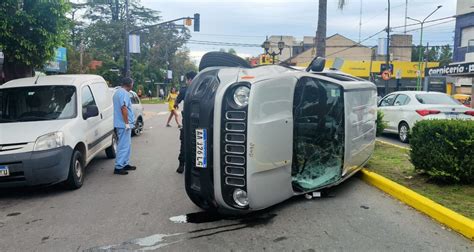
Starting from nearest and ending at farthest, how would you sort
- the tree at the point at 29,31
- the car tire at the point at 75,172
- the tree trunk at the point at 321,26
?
the car tire at the point at 75,172 < the tree at the point at 29,31 < the tree trunk at the point at 321,26

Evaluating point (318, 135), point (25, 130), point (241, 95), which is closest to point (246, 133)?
point (241, 95)

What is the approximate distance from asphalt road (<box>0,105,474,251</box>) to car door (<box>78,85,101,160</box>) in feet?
3.10

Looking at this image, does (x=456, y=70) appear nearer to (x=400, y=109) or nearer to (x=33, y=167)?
(x=400, y=109)

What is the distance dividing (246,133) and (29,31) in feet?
23.5

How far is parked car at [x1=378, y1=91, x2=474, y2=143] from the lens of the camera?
404 inches

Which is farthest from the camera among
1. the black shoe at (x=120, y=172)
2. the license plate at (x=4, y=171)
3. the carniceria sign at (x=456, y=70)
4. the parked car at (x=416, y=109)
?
the carniceria sign at (x=456, y=70)

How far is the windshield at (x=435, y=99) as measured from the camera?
11070 mm

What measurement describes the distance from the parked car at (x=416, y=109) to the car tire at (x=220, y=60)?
703 cm

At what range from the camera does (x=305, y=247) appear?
3990mm

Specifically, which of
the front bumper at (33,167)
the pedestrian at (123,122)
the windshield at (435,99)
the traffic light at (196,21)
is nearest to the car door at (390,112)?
the windshield at (435,99)

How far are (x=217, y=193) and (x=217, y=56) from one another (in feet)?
6.00

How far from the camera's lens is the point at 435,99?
11242 mm

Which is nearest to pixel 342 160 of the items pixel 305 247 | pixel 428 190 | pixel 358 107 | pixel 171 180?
pixel 358 107

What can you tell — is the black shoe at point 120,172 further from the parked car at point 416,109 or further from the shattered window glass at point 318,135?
the parked car at point 416,109
